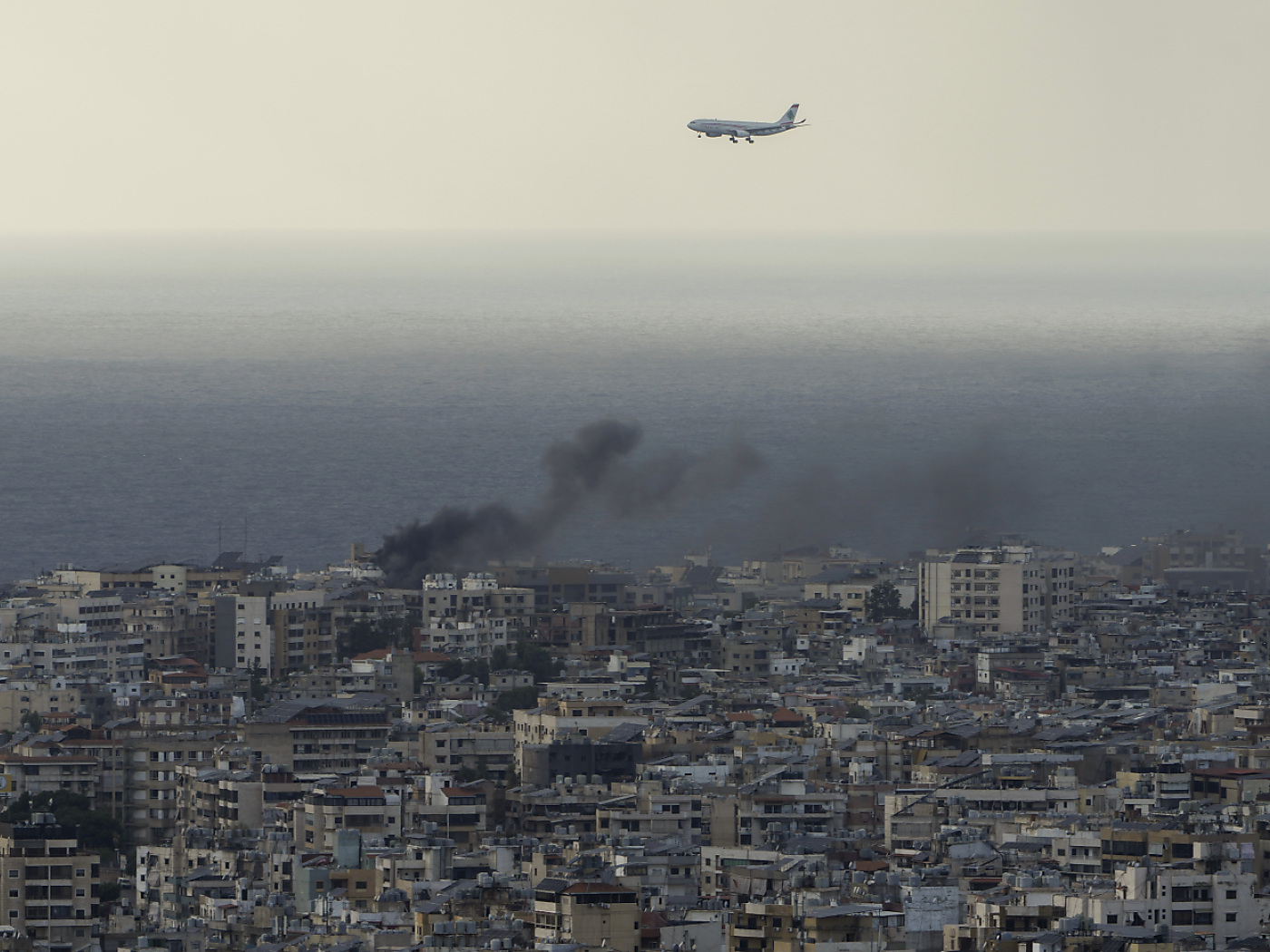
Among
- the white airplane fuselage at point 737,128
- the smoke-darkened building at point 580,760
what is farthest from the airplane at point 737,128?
the smoke-darkened building at point 580,760

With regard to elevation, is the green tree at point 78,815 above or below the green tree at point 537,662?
below

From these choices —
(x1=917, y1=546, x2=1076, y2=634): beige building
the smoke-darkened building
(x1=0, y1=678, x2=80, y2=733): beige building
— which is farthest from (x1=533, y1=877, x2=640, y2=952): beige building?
(x1=917, y1=546, x2=1076, y2=634): beige building

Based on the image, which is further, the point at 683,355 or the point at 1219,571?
the point at 683,355

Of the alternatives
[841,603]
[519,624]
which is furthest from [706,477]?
[519,624]

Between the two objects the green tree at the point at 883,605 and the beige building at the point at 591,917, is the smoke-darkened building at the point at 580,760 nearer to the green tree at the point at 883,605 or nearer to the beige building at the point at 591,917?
the beige building at the point at 591,917

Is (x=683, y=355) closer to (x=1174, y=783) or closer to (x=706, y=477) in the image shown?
(x=706, y=477)

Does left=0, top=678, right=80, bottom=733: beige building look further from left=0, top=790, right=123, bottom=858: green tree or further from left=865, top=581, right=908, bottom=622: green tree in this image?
left=865, top=581, right=908, bottom=622: green tree
